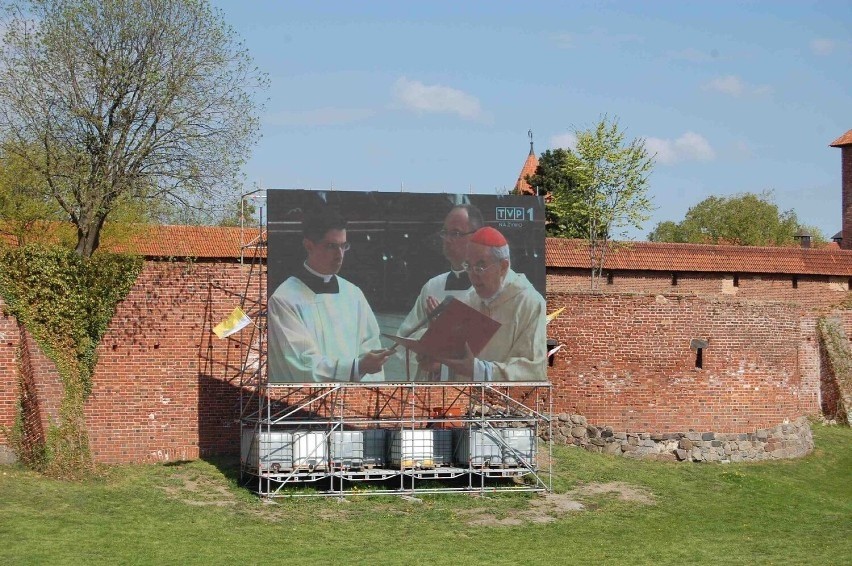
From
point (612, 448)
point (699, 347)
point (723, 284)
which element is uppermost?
point (723, 284)

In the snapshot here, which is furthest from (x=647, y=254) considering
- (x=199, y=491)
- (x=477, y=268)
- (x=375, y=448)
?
(x=199, y=491)

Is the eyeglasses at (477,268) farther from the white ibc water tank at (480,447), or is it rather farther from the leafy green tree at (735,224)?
the leafy green tree at (735,224)

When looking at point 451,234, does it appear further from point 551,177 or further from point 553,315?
point 551,177

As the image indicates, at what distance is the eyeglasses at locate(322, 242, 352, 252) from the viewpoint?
20984 millimetres

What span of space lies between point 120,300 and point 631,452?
10308 millimetres

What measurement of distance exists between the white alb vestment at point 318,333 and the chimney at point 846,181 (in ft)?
108

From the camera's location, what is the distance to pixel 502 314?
21812 millimetres

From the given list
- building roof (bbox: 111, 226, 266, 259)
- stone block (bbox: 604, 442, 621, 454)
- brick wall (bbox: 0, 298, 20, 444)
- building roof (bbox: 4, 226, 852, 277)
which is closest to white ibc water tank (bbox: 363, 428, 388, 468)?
stone block (bbox: 604, 442, 621, 454)

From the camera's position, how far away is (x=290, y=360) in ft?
67.6

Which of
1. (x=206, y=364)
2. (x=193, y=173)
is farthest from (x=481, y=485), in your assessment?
(x=193, y=173)

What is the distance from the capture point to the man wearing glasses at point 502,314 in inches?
851

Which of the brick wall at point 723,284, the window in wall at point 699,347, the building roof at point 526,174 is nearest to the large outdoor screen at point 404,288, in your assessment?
the window in wall at point 699,347

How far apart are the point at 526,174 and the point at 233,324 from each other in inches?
1508

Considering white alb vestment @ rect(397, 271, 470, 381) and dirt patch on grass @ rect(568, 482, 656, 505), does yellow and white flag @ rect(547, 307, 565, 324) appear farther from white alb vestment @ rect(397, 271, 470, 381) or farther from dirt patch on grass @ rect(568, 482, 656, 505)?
dirt patch on grass @ rect(568, 482, 656, 505)
